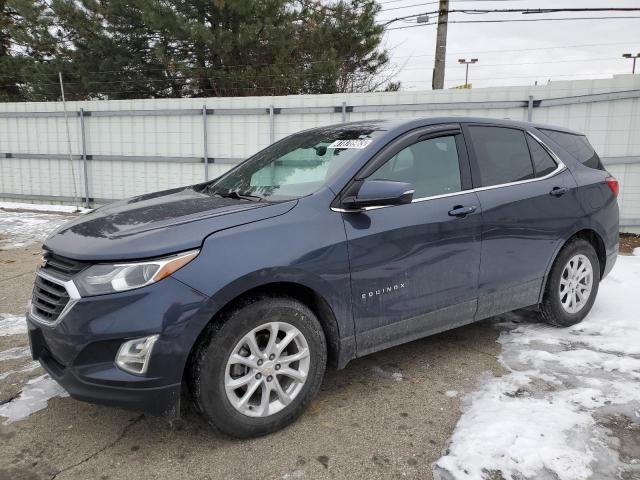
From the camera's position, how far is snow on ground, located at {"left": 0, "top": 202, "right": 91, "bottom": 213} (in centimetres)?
1114

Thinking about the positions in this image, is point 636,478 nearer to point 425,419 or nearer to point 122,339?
point 425,419

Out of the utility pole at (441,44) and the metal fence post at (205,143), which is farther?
the utility pole at (441,44)

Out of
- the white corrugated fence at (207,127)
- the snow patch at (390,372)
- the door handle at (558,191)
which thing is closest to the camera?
the snow patch at (390,372)

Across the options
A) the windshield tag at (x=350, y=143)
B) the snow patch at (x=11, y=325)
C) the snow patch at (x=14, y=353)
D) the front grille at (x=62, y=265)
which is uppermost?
the windshield tag at (x=350, y=143)

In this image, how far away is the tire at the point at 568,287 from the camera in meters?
4.00

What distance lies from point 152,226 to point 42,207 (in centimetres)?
1039

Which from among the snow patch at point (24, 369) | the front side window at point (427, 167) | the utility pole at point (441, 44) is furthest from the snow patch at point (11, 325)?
the utility pole at point (441, 44)

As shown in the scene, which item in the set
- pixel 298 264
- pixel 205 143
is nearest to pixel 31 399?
pixel 298 264

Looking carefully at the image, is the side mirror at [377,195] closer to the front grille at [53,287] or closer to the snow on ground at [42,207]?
the front grille at [53,287]

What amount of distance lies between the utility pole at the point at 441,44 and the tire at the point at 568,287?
40.2 ft

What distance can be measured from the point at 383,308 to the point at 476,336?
1.46m

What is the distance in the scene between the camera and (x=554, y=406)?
2943 millimetres

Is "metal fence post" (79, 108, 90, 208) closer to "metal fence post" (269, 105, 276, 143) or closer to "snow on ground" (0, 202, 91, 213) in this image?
"snow on ground" (0, 202, 91, 213)

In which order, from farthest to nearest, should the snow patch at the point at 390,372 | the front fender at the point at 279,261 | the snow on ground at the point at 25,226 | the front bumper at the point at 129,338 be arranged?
the snow on ground at the point at 25,226, the snow patch at the point at 390,372, the front fender at the point at 279,261, the front bumper at the point at 129,338
